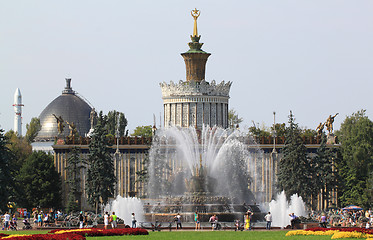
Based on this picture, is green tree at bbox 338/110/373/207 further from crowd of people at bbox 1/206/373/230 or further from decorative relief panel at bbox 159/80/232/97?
Answer: crowd of people at bbox 1/206/373/230

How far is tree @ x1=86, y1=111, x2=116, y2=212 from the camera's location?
77.2 m

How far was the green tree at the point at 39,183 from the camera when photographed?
83750 mm

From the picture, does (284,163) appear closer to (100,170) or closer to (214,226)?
(100,170)

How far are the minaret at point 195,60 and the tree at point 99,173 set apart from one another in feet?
45.3

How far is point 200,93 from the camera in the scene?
293 feet

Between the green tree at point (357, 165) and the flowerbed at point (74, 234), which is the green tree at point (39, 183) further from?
the flowerbed at point (74, 234)

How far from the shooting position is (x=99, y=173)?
7738cm

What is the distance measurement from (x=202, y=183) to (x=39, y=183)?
26.7 m

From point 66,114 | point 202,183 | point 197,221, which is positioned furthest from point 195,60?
point 66,114

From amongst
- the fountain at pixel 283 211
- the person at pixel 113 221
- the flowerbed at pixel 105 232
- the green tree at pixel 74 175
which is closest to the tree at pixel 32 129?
the green tree at pixel 74 175

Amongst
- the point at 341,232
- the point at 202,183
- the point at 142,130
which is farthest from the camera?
the point at 142,130

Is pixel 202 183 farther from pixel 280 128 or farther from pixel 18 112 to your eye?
pixel 18 112

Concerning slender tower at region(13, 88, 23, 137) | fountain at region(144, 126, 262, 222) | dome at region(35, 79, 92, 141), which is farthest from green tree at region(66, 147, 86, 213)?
slender tower at region(13, 88, 23, 137)

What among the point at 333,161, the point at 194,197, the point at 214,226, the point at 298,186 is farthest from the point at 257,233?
the point at 333,161
